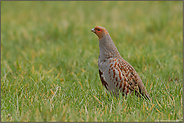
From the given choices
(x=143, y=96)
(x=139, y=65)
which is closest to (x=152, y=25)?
(x=139, y=65)

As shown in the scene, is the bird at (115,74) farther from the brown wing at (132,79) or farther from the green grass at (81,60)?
the green grass at (81,60)

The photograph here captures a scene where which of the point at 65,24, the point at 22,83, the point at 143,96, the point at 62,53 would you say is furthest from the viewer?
the point at 65,24

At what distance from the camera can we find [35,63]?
5914mm

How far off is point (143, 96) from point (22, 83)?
7.46 feet

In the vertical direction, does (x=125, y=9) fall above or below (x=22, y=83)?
above

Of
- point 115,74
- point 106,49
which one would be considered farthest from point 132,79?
point 106,49

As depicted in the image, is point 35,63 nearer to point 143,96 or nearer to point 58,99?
point 58,99

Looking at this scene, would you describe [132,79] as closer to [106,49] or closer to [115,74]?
[115,74]

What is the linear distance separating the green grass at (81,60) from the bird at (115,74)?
203 millimetres

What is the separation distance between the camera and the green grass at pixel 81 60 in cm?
334

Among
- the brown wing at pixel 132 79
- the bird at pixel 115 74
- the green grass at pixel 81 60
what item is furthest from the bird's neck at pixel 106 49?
the green grass at pixel 81 60

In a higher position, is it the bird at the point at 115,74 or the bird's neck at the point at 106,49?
the bird's neck at the point at 106,49

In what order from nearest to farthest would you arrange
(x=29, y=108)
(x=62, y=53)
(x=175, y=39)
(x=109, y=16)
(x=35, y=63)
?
(x=29, y=108) < (x=35, y=63) < (x=62, y=53) < (x=175, y=39) < (x=109, y=16)

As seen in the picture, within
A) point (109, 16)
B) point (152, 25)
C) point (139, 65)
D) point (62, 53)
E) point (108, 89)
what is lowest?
point (108, 89)
